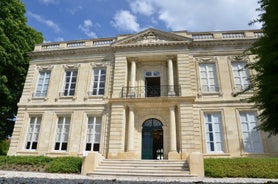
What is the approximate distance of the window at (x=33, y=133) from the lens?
13877 mm

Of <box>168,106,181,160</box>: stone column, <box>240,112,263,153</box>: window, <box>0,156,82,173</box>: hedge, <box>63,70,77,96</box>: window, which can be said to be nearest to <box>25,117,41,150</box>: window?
<box>0,156,82,173</box>: hedge

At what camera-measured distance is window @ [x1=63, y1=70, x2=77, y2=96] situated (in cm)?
1495

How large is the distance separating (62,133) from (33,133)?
2.19m

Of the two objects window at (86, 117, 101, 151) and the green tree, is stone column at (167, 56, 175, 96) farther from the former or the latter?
the green tree

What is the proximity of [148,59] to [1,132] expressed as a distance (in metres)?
13.3

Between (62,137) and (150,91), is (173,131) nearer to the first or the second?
(150,91)

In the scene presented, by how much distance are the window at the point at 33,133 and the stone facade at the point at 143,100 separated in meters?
0.07

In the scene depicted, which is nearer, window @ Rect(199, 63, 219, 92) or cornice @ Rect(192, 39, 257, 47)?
window @ Rect(199, 63, 219, 92)

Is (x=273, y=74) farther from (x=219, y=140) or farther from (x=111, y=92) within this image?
(x=111, y=92)

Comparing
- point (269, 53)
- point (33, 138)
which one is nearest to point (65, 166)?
point (33, 138)

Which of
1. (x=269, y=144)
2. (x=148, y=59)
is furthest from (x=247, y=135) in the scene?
(x=148, y=59)

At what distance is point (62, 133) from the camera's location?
45.2 ft

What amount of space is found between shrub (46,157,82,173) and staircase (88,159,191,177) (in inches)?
41.3

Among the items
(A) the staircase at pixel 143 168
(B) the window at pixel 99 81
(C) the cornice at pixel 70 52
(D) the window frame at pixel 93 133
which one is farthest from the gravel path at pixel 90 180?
(C) the cornice at pixel 70 52
